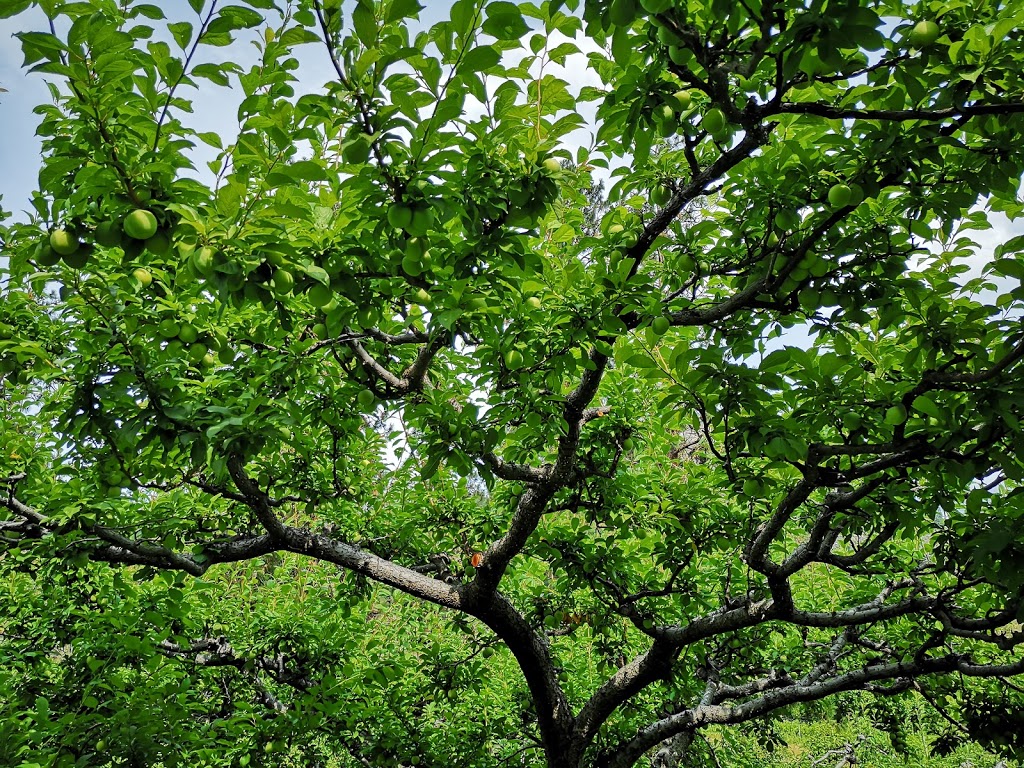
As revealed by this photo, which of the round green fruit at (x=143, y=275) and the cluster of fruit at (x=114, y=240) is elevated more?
the round green fruit at (x=143, y=275)

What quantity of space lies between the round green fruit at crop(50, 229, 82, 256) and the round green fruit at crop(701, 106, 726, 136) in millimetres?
1920

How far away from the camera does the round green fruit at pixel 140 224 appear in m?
1.59

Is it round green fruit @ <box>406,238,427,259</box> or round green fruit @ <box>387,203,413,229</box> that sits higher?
round green fruit @ <box>406,238,427,259</box>

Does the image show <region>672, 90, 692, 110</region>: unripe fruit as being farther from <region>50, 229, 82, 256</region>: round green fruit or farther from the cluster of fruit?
<region>50, 229, 82, 256</region>: round green fruit

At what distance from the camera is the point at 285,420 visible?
2.38 metres

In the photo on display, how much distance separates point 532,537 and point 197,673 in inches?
111

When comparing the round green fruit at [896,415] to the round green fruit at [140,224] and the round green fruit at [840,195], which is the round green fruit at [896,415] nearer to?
the round green fruit at [840,195]

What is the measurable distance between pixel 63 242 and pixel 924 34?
2.54 m

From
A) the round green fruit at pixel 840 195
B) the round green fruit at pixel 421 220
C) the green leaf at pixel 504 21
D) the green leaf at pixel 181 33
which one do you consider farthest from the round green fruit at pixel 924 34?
the green leaf at pixel 181 33

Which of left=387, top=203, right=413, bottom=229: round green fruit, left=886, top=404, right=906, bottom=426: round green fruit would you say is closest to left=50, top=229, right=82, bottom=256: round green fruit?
left=387, top=203, right=413, bottom=229: round green fruit

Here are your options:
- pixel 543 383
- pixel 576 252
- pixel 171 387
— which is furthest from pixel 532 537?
pixel 171 387

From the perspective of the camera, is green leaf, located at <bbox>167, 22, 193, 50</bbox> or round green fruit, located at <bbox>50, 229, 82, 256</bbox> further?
round green fruit, located at <bbox>50, 229, 82, 256</bbox>

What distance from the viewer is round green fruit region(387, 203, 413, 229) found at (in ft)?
5.73

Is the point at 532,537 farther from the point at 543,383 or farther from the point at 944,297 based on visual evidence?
the point at 944,297
